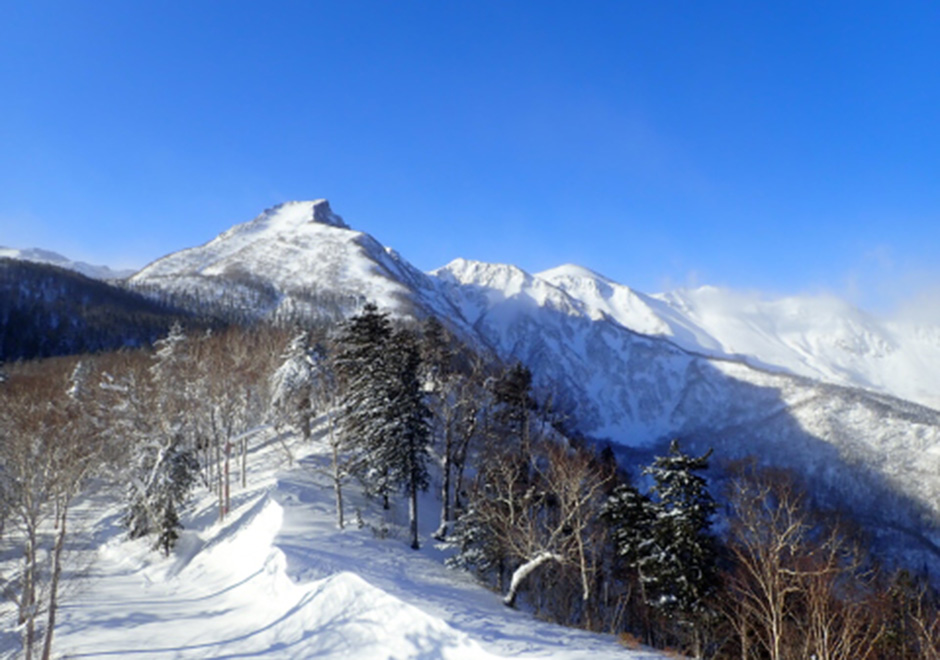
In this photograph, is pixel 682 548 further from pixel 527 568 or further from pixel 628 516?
pixel 527 568

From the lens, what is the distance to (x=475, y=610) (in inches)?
664

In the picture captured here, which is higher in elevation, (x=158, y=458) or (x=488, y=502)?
(x=158, y=458)

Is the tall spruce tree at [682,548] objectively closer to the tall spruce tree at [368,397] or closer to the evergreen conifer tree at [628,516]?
the evergreen conifer tree at [628,516]

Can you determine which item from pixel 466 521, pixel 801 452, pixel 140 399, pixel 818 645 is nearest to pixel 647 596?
pixel 466 521

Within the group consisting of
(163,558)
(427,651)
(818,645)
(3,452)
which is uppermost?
(3,452)

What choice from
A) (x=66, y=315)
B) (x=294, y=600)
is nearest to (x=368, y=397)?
(x=294, y=600)

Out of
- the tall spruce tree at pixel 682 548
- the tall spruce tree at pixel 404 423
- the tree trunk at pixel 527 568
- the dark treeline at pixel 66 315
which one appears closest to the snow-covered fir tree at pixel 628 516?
the tall spruce tree at pixel 682 548

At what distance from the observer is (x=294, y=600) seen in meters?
17.5

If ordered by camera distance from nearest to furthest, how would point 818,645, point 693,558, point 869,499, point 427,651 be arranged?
point 818,645
point 427,651
point 693,558
point 869,499

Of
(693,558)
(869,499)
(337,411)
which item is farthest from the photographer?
(869,499)

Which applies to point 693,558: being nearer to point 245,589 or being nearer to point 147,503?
point 245,589

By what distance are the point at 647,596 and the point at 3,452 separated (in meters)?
31.7

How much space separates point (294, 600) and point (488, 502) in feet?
37.9

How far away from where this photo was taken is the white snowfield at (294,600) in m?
14.1
